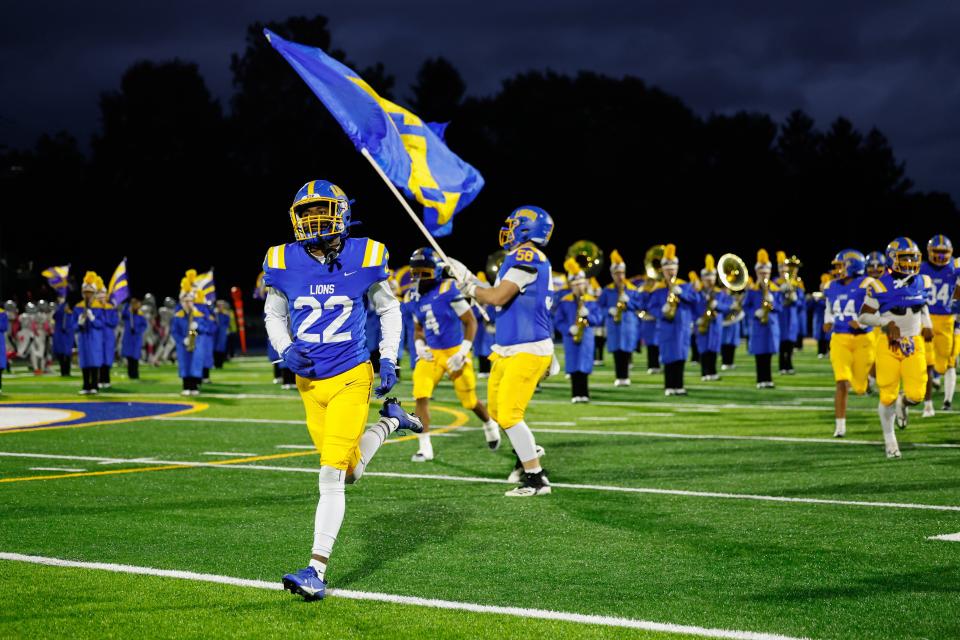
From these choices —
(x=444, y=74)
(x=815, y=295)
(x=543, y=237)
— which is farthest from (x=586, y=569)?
(x=444, y=74)

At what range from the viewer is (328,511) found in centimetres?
666

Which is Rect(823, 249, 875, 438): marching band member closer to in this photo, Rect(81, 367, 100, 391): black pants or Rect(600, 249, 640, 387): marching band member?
Rect(600, 249, 640, 387): marching band member

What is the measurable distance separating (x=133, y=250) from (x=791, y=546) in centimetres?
4726

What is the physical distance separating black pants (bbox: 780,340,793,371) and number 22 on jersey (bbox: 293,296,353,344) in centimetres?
2219

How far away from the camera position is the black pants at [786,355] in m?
27.8

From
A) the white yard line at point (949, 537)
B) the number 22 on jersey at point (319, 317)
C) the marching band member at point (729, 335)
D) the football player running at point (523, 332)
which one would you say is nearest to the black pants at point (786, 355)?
the marching band member at point (729, 335)

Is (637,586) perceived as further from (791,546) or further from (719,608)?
(791,546)

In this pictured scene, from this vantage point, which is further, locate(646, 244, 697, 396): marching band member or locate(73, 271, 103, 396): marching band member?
locate(73, 271, 103, 396): marching band member

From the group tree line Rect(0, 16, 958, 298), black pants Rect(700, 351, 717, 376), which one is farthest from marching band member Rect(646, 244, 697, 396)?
tree line Rect(0, 16, 958, 298)

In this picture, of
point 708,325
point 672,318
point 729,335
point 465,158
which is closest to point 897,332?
point 672,318

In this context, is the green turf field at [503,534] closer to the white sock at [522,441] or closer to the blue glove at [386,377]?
the white sock at [522,441]

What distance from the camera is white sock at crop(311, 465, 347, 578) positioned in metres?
6.57

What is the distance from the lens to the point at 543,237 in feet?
33.6

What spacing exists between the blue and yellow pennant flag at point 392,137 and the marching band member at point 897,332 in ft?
14.4
